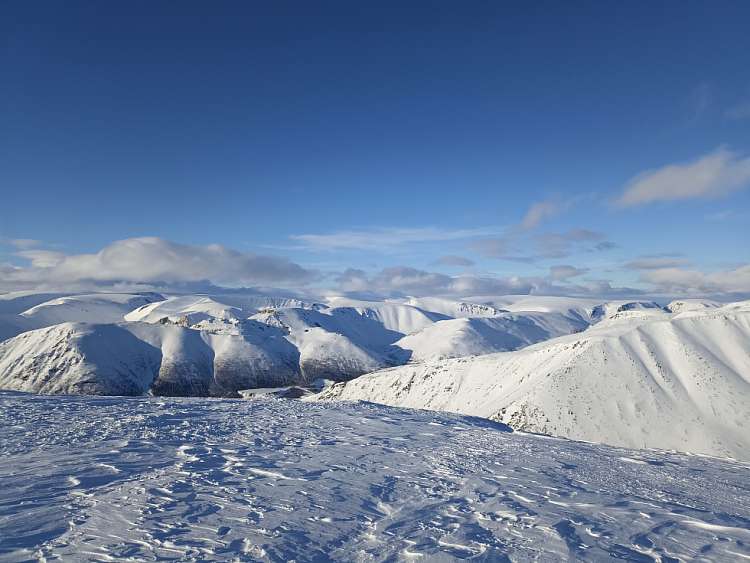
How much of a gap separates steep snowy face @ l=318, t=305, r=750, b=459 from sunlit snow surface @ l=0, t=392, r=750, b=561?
50881 mm

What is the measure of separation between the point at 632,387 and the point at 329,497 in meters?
85.2

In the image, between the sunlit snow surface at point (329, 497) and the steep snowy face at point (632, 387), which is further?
the steep snowy face at point (632, 387)

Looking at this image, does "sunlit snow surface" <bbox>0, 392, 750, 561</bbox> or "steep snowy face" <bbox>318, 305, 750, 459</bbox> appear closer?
"sunlit snow surface" <bbox>0, 392, 750, 561</bbox>

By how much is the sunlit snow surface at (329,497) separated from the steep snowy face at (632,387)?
50.9m

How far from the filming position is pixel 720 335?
101 meters

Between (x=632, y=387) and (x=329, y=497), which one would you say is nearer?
(x=329, y=497)

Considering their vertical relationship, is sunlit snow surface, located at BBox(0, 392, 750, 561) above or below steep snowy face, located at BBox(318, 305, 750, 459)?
above

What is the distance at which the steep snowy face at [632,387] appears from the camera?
73.0 m

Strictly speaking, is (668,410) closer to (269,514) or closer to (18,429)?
(269,514)

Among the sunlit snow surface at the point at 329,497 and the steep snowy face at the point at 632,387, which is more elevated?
the sunlit snow surface at the point at 329,497

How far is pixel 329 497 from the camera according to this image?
51.6 feet

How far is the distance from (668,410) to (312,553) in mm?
86745

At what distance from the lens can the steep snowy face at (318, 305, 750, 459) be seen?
73.0m

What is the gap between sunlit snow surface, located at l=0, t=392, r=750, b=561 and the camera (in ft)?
38.1
